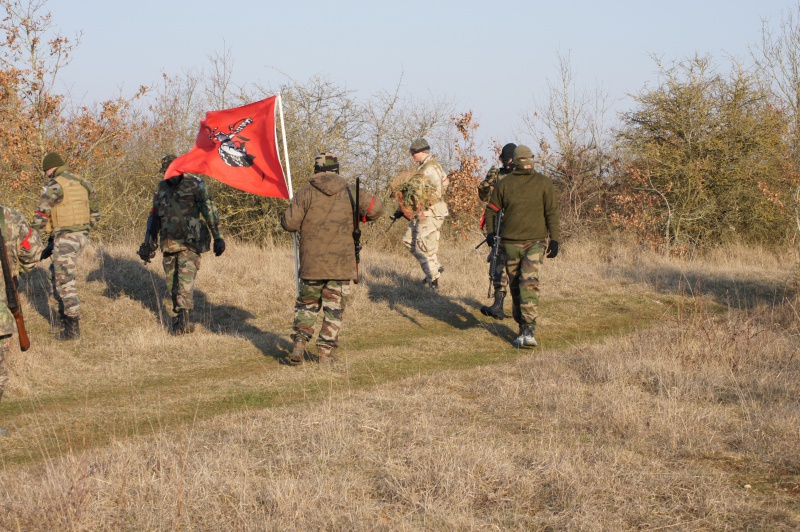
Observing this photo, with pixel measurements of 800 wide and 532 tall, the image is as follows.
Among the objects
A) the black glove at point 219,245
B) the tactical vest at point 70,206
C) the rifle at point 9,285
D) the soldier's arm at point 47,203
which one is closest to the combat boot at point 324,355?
the black glove at point 219,245

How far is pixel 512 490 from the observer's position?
14.7ft

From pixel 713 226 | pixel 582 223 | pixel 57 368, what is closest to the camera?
pixel 57 368

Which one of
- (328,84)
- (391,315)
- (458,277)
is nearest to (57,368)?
(391,315)

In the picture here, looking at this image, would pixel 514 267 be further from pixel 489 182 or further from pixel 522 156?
pixel 489 182

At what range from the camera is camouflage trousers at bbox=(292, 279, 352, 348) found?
814 centimetres

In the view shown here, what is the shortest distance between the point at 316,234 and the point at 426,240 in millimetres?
4035

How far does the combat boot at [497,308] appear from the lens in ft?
34.8

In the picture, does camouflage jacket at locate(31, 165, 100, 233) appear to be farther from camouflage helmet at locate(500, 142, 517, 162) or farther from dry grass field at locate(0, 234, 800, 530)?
camouflage helmet at locate(500, 142, 517, 162)

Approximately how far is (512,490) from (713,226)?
15.4m

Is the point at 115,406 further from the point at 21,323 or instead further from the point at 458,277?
the point at 458,277

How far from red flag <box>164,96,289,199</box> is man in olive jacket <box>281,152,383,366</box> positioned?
5.45 ft

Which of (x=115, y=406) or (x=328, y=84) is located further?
(x=328, y=84)

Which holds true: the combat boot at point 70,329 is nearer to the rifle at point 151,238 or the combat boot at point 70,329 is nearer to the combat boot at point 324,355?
the rifle at point 151,238

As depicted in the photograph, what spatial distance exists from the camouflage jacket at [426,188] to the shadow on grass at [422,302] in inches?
46.5
